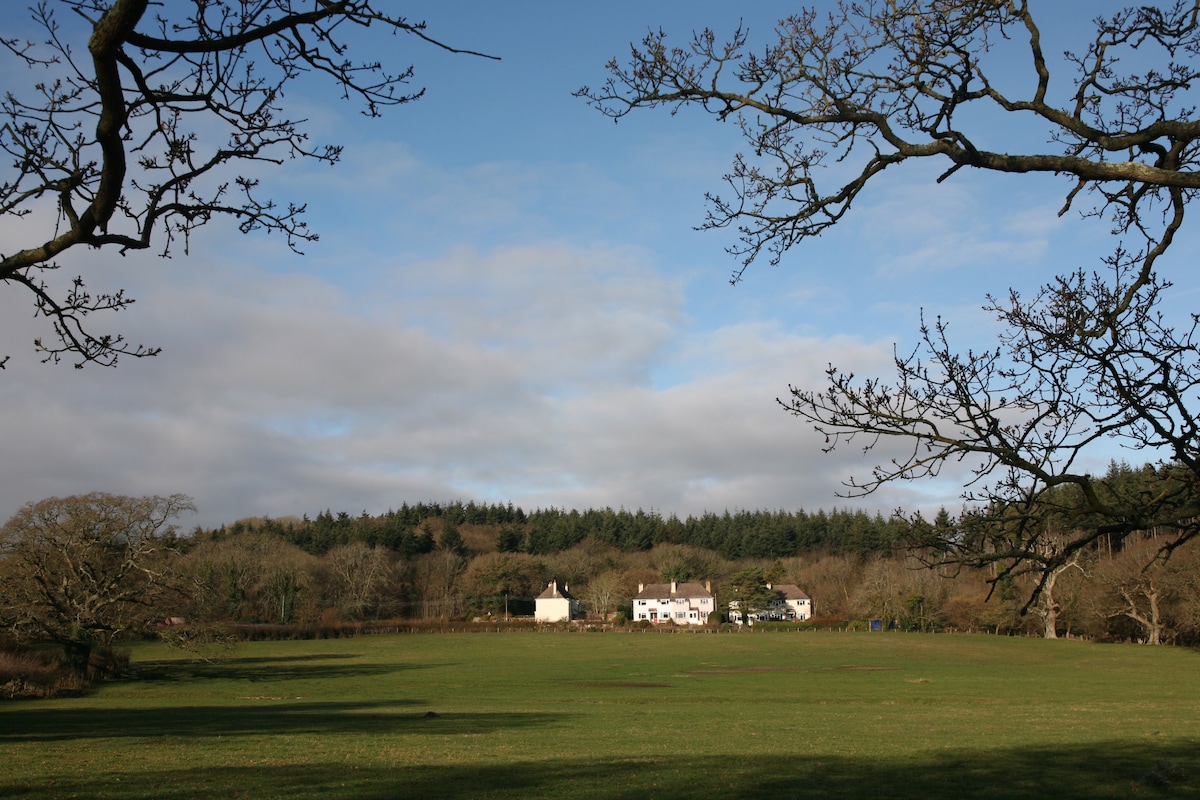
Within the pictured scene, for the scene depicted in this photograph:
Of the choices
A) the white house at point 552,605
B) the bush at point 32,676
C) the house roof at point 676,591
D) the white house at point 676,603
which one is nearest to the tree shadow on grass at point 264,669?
the bush at point 32,676

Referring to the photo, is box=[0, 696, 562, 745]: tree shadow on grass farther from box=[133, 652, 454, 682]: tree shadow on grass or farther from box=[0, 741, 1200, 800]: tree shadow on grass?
box=[133, 652, 454, 682]: tree shadow on grass

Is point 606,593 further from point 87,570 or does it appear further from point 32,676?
point 32,676

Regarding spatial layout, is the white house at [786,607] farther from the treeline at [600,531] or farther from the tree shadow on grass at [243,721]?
the tree shadow on grass at [243,721]

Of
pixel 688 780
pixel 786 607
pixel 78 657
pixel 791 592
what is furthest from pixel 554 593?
pixel 688 780

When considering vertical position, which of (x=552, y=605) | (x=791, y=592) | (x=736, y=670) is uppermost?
(x=736, y=670)

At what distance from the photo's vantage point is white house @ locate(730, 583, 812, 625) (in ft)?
383

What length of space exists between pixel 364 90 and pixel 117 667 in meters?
45.2

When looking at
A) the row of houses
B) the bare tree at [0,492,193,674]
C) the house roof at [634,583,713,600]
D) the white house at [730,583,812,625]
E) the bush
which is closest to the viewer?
the bush

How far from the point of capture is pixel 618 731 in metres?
22.8

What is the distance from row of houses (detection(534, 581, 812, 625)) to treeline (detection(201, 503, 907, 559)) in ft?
46.2

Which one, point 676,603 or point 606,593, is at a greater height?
point 606,593

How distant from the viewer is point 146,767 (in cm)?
1515

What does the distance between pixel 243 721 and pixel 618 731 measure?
Answer: 10490 millimetres

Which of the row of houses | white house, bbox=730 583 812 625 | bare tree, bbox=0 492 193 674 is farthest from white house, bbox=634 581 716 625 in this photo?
bare tree, bbox=0 492 193 674
